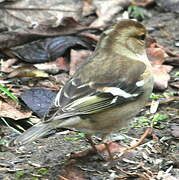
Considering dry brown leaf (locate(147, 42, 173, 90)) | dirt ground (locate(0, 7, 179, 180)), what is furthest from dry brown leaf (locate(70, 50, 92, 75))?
dirt ground (locate(0, 7, 179, 180))

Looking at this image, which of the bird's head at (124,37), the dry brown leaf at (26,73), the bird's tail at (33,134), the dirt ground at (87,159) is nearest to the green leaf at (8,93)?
the dirt ground at (87,159)

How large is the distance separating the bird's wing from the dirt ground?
0.52 metres

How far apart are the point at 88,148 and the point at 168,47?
266 centimetres

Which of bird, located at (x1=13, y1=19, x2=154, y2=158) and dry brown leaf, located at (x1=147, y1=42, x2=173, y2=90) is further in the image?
dry brown leaf, located at (x1=147, y1=42, x2=173, y2=90)

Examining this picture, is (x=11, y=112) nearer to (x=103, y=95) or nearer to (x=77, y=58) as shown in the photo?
(x=103, y=95)

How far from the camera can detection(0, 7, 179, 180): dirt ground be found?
206 inches

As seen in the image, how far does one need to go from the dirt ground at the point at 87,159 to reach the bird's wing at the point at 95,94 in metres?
0.52

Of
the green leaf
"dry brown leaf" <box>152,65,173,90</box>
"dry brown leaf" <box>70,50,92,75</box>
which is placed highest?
the green leaf

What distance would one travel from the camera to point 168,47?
7.90 meters

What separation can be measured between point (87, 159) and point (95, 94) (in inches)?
24.5

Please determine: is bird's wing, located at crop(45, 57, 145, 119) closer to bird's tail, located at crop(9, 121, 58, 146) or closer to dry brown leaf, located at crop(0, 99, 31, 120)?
bird's tail, located at crop(9, 121, 58, 146)

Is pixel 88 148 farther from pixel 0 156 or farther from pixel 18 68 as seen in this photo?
pixel 18 68

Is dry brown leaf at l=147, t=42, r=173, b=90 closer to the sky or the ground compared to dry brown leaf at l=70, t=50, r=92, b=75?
closer to the ground

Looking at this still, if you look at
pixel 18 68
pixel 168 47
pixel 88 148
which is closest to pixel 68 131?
pixel 88 148
